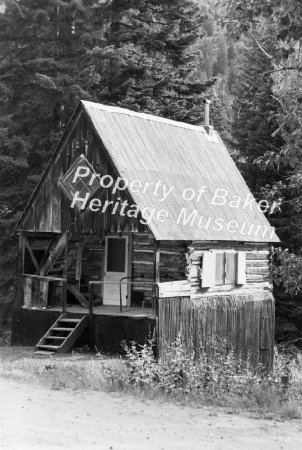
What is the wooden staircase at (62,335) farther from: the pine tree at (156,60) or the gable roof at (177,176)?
the pine tree at (156,60)

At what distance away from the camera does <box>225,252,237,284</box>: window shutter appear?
74.9 feet

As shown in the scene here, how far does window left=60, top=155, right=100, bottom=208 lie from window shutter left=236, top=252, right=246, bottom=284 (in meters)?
5.74

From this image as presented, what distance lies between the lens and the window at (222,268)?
70.0 feet

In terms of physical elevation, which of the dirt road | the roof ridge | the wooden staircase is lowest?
the dirt road

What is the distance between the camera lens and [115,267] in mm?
23109

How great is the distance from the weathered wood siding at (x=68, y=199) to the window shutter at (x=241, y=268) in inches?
203

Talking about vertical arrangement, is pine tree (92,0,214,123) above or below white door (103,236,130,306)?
above

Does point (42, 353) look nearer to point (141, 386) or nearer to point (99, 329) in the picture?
point (99, 329)

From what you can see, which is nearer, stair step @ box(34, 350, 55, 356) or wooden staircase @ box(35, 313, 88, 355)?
stair step @ box(34, 350, 55, 356)

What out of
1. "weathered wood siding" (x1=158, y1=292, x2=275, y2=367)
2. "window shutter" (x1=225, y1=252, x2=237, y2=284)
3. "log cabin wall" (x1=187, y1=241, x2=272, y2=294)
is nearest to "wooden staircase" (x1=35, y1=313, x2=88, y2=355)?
"weathered wood siding" (x1=158, y1=292, x2=275, y2=367)

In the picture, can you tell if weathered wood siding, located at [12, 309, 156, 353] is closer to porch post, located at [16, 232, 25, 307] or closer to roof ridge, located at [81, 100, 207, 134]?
porch post, located at [16, 232, 25, 307]

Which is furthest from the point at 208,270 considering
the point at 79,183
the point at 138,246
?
the point at 79,183

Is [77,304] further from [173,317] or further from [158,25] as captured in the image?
[158,25]

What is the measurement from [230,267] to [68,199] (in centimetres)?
570
